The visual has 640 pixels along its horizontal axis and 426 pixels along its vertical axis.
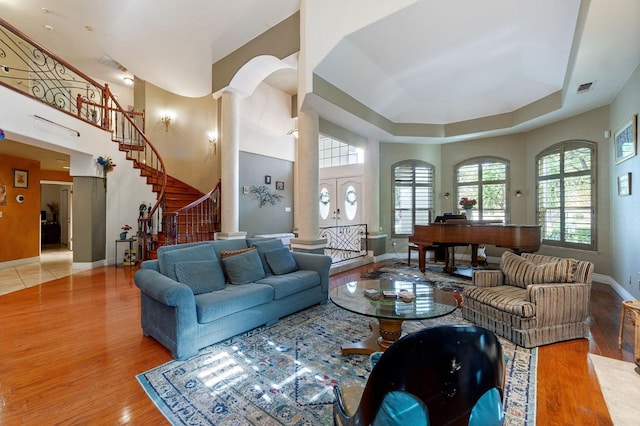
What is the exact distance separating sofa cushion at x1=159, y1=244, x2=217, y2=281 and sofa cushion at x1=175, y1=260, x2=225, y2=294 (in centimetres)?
5

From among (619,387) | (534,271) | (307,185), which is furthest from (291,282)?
(619,387)

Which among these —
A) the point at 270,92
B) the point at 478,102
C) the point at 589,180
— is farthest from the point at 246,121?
the point at 589,180

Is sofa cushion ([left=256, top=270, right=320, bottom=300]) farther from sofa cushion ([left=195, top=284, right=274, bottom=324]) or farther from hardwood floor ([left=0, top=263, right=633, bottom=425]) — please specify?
hardwood floor ([left=0, top=263, right=633, bottom=425])

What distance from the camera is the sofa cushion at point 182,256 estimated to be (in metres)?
2.87

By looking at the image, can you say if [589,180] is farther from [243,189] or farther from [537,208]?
[243,189]

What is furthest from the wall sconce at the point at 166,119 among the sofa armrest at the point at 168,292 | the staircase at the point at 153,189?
the sofa armrest at the point at 168,292

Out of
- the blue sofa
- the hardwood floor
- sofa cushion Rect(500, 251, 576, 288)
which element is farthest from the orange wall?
sofa cushion Rect(500, 251, 576, 288)

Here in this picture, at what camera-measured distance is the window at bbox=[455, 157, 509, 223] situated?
6938 mm

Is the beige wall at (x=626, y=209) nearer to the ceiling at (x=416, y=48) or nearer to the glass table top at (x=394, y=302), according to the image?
the ceiling at (x=416, y=48)

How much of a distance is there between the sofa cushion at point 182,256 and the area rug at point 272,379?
885 mm

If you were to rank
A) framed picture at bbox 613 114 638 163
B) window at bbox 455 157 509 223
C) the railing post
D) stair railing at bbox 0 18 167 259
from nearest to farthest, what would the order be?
1. framed picture at bbox 613 114 638 163
2. stair railing at bbox 0 18 167 259
3. the railing post
4. window at bbox 455 157 509 223

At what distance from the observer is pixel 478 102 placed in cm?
637

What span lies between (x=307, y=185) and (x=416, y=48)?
9.20 ft

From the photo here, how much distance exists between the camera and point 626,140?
4008 mm
